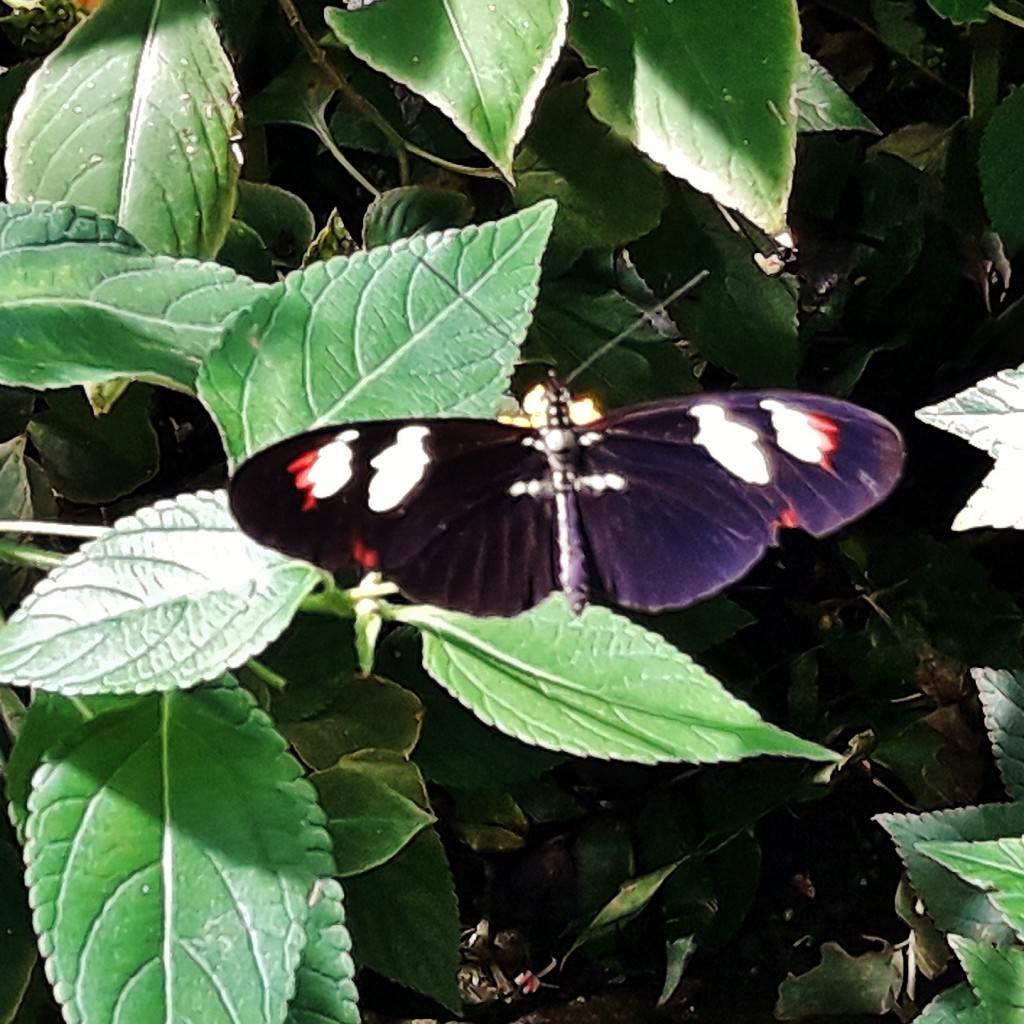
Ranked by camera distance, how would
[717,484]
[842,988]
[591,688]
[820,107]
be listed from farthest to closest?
1. [842,988]
2. [820,107]
3. [717,484]
4. [591,688]

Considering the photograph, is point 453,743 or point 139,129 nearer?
point 139,129

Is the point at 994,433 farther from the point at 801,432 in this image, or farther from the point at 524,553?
the point at 524,553

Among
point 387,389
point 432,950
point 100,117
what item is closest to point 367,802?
point 432,950

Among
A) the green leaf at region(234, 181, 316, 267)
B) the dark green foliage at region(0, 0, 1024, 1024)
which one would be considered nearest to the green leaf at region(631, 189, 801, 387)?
the dark green foliage at region(0, 0, 1024, 1024)

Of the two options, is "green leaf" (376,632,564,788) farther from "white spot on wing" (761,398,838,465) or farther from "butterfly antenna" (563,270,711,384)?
"white spot on wing" (761,398,838,465)

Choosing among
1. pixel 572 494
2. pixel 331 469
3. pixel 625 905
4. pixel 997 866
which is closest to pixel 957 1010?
pixel 997 866

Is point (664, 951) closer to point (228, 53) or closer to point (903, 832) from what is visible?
point (903, 832)
